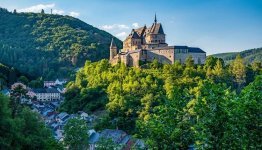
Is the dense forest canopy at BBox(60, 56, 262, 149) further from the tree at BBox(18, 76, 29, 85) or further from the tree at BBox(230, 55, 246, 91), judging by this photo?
the tree at BBox(18, 76, 29, 85)

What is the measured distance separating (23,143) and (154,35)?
226 ft

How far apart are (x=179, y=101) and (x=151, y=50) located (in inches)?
2847

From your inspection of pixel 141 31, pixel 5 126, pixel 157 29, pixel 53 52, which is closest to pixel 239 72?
pixel 157 29

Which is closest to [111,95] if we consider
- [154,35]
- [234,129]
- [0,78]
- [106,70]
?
[106,70]

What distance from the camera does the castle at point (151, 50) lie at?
89.2 meters

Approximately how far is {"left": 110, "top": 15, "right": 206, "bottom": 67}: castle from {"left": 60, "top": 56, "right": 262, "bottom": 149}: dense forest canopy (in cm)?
277

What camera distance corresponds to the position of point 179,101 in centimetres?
2005

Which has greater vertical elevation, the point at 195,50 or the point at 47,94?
the point at 195,50

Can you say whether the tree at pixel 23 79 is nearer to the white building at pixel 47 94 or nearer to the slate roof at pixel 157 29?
the white building at pixel 47 94

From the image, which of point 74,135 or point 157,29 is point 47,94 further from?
point 74,135

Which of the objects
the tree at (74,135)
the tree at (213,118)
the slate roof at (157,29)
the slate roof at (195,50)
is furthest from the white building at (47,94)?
the tree at (213,118)

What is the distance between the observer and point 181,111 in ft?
65.7

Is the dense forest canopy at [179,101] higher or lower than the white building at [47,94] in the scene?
higher

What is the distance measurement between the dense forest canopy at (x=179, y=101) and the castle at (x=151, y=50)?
9.08ft
